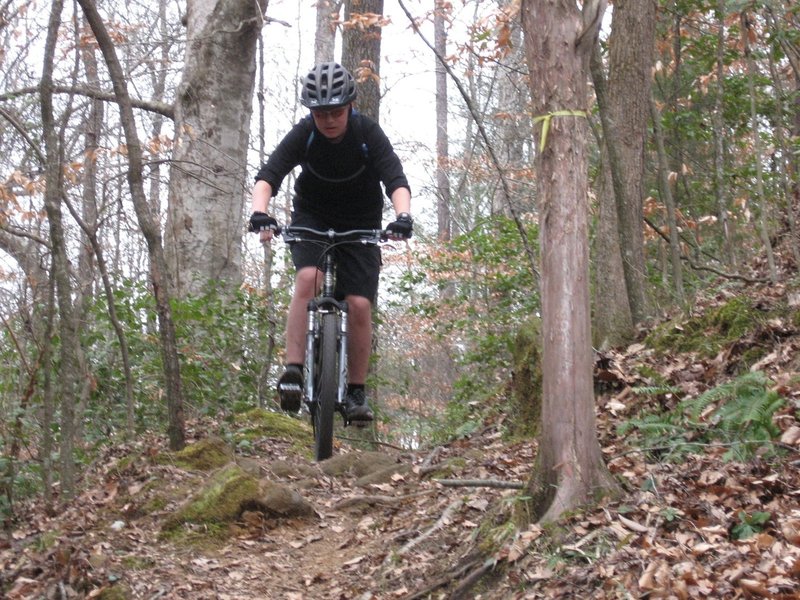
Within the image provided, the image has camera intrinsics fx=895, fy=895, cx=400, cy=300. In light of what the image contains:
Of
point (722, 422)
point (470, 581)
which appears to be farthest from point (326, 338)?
point (722, 422)

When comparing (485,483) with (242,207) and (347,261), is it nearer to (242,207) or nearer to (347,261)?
(347,261)

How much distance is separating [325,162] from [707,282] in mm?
4412

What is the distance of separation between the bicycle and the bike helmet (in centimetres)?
85

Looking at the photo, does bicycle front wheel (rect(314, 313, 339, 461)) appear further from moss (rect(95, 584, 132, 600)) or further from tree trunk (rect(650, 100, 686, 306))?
tree trunk (rect(650, 100, 686, 306))

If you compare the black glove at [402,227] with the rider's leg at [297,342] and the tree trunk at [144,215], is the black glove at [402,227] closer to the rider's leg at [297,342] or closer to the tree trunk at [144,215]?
the rider's leg at [297,342]

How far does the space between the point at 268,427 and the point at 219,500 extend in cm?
226

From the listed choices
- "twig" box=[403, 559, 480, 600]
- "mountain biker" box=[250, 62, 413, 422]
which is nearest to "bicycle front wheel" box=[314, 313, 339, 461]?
"mountain biker" box=[250, 62, 413, 422]

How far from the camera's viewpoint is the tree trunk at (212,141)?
10406mm

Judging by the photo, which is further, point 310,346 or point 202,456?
point 202,456

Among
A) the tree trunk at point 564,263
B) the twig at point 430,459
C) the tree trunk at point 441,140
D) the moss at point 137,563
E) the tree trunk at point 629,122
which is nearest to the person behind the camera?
the tree trunk at point 564,263

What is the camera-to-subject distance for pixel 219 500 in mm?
5898

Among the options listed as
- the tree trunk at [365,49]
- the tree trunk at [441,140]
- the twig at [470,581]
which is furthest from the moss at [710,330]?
the tree trunk at [441,140]

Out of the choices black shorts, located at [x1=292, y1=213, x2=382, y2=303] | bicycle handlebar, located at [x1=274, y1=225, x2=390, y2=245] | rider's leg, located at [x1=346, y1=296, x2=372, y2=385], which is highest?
bicycle handlebar, located at [x1=274, y1=225, x2=390, y2=245]

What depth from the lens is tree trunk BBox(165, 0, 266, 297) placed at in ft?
34.1
